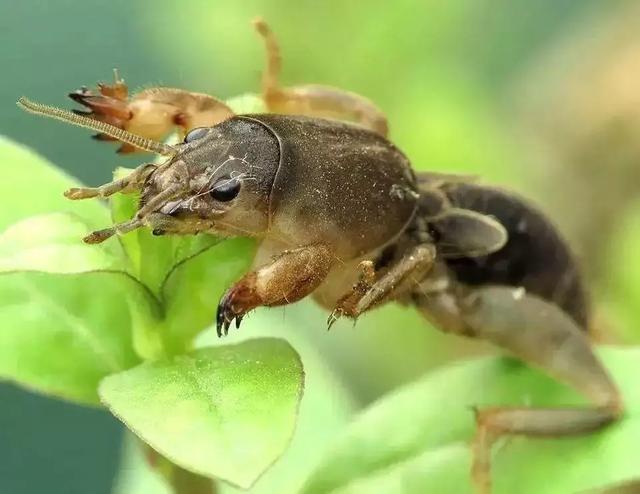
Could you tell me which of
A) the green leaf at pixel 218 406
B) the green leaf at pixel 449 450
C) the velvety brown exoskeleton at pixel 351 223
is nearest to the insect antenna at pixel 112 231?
the velvety brown exoskeleton at pixel 351 223

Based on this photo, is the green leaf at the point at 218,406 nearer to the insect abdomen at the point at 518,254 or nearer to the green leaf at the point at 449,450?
the green leaf at the point at 449,450

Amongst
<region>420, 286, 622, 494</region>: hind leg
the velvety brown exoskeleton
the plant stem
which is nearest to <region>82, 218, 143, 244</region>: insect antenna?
the velvety brown exoskeleton

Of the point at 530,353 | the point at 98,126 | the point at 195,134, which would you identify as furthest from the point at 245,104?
the point at 530,353

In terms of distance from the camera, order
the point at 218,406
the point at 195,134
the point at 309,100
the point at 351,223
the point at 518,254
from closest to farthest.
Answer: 1. the point at 218,406
2. the point at 195,134
3. the point at 351,223
4. the point at 309,100
5. the point at 518,254

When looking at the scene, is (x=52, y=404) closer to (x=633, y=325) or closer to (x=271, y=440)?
(x=271, y=440)

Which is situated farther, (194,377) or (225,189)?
(225,189)

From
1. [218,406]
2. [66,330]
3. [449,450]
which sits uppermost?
[218,406]

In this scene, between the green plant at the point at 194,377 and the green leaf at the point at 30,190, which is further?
the green leaf at the point at 30,190

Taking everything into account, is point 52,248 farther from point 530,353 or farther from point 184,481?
point 530,353
